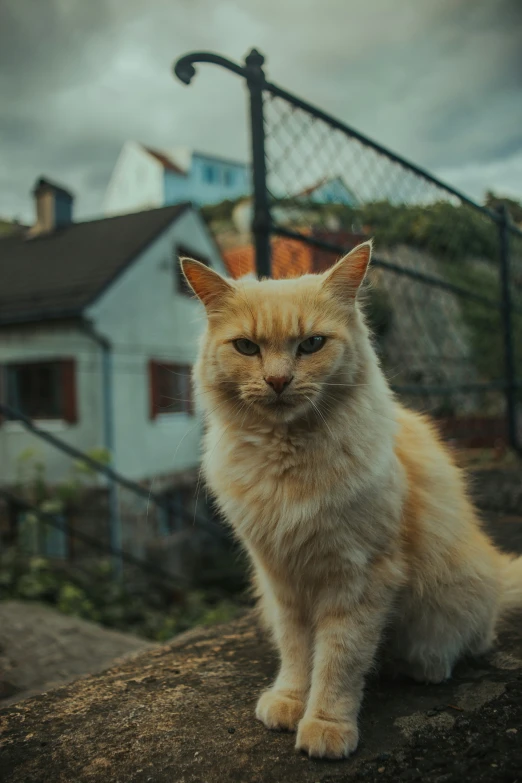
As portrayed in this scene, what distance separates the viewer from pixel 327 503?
1.24m

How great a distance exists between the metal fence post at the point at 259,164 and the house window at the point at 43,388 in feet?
20.6

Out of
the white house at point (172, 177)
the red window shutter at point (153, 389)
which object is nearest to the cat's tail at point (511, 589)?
the red window shutter at point (153, 389)

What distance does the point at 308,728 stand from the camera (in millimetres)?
1181

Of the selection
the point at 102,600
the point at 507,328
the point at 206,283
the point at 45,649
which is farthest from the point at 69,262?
the point at 206,283

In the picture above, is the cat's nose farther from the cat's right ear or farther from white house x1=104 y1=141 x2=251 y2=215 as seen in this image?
white house x1=104 y1=141 x2=251 y2=215

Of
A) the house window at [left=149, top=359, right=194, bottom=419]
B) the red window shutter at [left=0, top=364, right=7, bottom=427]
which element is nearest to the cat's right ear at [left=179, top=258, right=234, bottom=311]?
the house window at [left=149, top=359, right=194, bottom=419]

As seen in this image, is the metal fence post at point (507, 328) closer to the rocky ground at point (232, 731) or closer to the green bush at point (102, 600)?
the green bush at point (102, 600)

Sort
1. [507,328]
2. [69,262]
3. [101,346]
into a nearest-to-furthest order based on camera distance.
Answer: [507,328], [101,346], [69,262]

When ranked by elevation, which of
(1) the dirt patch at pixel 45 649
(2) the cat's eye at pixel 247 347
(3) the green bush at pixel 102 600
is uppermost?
(2) the cat's eye at pixel 247 347

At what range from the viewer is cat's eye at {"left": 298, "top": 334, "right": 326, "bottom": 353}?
1303mm

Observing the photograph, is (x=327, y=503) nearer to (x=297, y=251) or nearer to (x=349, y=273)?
(x=349, y=273)

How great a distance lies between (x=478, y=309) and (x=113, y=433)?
5.07m

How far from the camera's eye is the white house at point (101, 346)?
7887 mm

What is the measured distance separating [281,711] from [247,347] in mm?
838
